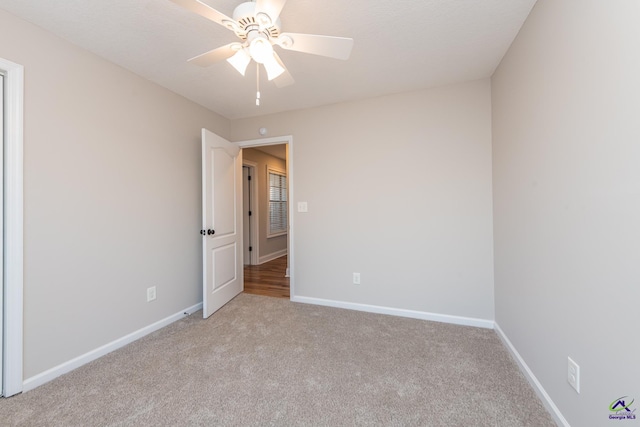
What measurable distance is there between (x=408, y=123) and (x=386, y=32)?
3.43 feet

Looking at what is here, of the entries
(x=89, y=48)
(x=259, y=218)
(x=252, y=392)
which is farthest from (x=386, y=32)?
(x=259, y=218)

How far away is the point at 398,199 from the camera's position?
8.88 feet

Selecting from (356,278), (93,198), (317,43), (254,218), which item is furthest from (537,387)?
(254,218)

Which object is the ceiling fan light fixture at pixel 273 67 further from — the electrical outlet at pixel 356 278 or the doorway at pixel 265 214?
the doorway at pixel 265 214

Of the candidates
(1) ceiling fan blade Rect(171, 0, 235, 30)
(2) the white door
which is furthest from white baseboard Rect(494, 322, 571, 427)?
(2) the white door

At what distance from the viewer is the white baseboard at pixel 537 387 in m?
1.34

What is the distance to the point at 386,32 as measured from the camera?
177 cm

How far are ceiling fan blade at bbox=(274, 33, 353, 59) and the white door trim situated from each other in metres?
1.64

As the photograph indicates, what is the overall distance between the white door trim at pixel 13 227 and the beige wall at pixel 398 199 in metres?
2.13

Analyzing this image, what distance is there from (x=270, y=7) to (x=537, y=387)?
2.54m

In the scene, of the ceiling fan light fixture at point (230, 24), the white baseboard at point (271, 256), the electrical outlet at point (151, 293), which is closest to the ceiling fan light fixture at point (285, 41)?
the ceiling fan light fixture at point (230, 24)

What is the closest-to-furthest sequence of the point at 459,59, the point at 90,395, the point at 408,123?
the point at 90,395, the point at 459,59, the point at 408,123

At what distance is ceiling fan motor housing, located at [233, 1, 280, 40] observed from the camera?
1.27m

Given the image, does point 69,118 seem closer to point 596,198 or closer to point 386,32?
point 386,32
